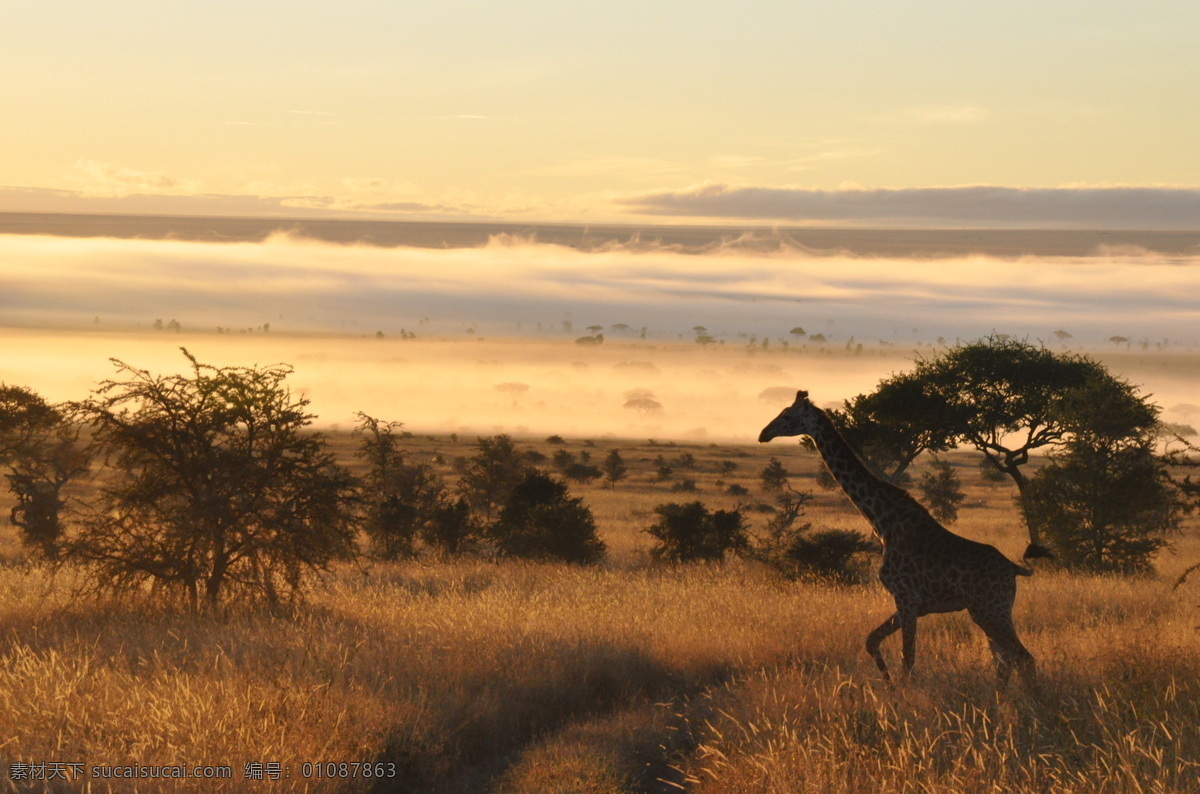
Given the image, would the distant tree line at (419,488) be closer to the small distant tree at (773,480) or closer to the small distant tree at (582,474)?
the small distant tree at (773,480)

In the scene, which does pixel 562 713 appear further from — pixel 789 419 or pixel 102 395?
pixel 102 395

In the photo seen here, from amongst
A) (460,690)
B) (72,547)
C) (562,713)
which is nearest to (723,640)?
(562,713)

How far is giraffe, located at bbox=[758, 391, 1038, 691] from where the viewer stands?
369 inches

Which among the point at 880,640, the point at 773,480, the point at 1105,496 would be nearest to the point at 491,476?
the point at 1105,496

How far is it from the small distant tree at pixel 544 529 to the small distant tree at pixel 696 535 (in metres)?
1.74

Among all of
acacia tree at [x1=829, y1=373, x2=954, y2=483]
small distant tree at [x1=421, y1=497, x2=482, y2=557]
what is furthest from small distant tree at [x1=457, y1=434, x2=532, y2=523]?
acacia tree at [x1=829, y1=373, x2=954, y2=483]

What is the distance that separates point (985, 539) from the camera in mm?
34938

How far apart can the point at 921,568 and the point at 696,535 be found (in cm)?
1808

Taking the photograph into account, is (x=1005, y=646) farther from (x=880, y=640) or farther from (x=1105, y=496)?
(x=1105, y=496)

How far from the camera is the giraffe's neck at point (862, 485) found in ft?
33.0

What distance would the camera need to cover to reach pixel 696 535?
2761 centimetres

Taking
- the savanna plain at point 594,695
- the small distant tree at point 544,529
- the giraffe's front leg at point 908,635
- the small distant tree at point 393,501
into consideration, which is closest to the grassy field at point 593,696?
the savanna plain at point 594,695

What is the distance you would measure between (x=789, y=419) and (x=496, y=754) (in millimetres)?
4102

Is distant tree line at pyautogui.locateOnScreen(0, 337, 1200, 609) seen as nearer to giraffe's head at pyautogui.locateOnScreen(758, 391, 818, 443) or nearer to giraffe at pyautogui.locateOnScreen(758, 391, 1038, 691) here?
giraffe at pyautogui.locateOnScreen(758, 391, 1038, 691)
